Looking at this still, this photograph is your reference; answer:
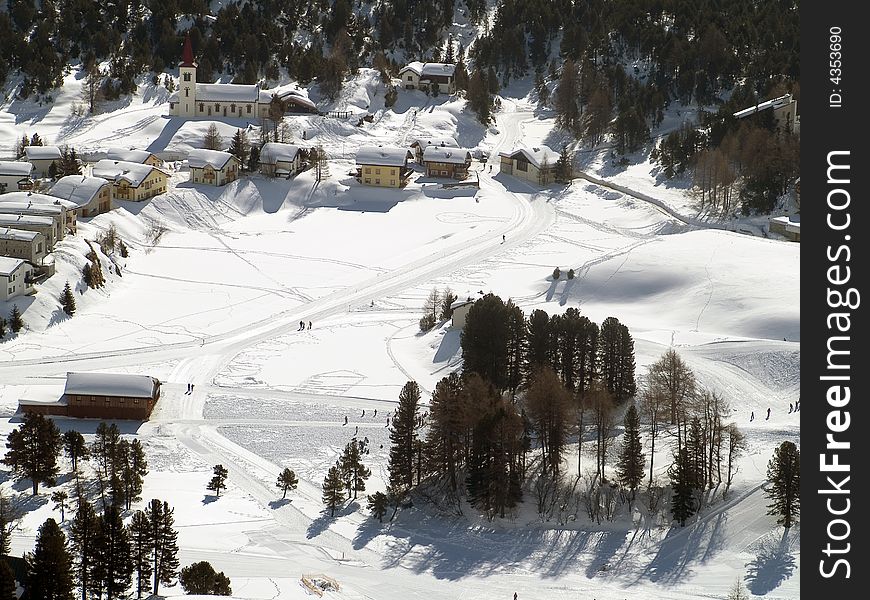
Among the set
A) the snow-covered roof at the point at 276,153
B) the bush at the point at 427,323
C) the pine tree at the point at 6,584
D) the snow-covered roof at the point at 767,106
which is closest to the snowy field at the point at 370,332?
the bush at the point at 427,323

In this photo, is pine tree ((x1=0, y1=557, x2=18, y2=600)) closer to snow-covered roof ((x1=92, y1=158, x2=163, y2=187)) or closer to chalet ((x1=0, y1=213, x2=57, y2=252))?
chalet ((x1=0, y1=213, x2=57, y2=252))

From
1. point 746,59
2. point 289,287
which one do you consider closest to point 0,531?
point 289,287

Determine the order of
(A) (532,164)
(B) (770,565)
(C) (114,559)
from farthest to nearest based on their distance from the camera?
(A) (532,164) < (B) (770,565) < (C) (114,559)

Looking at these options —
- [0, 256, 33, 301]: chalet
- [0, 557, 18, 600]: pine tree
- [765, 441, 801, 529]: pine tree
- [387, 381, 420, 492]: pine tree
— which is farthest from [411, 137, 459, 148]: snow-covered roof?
[0, 557, 18, 600]: pine tree

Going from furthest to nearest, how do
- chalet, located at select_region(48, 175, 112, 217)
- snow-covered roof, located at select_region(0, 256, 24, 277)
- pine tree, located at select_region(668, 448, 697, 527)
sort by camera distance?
1. chalet, located at select_region(48, 175, 112, 217)
2. snow-covered roof, located at select_region(0, 256, 24, 277)
3. pine tree, located at select_region(668, 448, 697, 527)

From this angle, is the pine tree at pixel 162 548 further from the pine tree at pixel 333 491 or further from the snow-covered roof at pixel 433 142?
the snow-covered roof at pixel 433 142

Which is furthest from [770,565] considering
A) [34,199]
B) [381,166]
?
[381,166]

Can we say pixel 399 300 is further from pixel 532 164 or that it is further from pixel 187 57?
pixel 187 57
